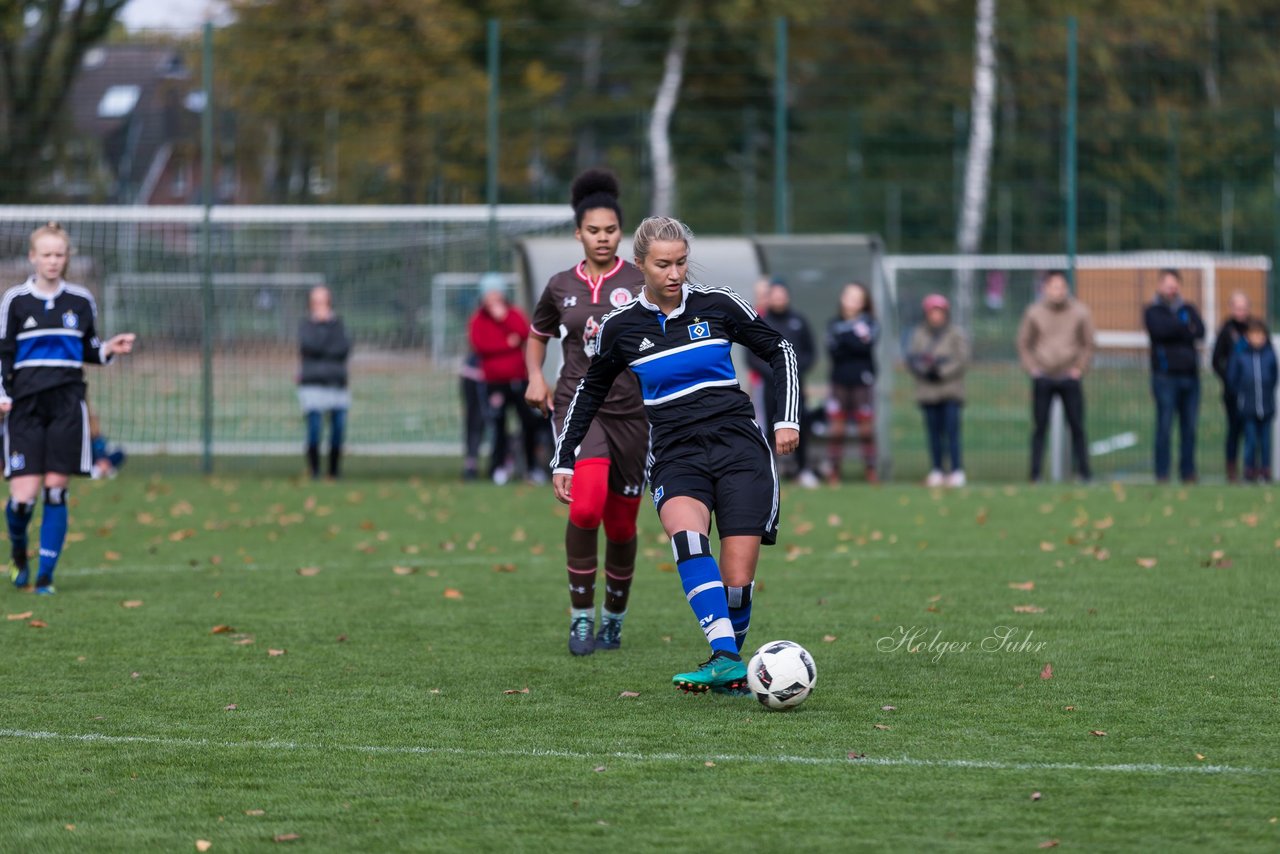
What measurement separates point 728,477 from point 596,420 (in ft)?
3.59

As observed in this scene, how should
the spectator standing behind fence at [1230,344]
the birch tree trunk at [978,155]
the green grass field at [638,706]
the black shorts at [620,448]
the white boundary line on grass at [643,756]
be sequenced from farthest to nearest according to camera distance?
the birch tree trunk at [978,155]
the spectator standing behind fence at [1230,344]
the black shorts at [620,448]
the white boundary line on grass at [643,756]
the green grass field at [638,706]

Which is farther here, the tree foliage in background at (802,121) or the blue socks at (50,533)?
the tree foliage in background at (802,121)

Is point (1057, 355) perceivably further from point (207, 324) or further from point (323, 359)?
point (207, 324)

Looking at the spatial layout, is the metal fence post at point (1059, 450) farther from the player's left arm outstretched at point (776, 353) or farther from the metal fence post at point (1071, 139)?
the player's left arm outstretched at point (776, 353)

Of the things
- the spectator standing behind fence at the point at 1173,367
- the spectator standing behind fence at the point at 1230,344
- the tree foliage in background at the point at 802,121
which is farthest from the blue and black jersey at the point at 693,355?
the tree foliage in background at the point at 802,121

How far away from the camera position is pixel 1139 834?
469 centimetres

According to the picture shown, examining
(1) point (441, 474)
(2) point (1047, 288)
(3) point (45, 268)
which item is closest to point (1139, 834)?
(3) point (45, 268)

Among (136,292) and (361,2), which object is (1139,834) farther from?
(361,2)

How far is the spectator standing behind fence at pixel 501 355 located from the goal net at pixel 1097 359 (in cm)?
398

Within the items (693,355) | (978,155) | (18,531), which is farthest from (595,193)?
(978,155)

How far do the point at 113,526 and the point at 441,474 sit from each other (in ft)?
19.0

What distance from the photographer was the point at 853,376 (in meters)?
17.0

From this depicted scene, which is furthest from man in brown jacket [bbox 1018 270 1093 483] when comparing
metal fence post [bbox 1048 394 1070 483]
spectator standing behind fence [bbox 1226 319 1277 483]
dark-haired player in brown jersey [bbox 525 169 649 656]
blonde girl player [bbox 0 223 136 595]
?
blonde girl player [bbox 0 223 136 595]

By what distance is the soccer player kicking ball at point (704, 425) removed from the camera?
6.53 meters
